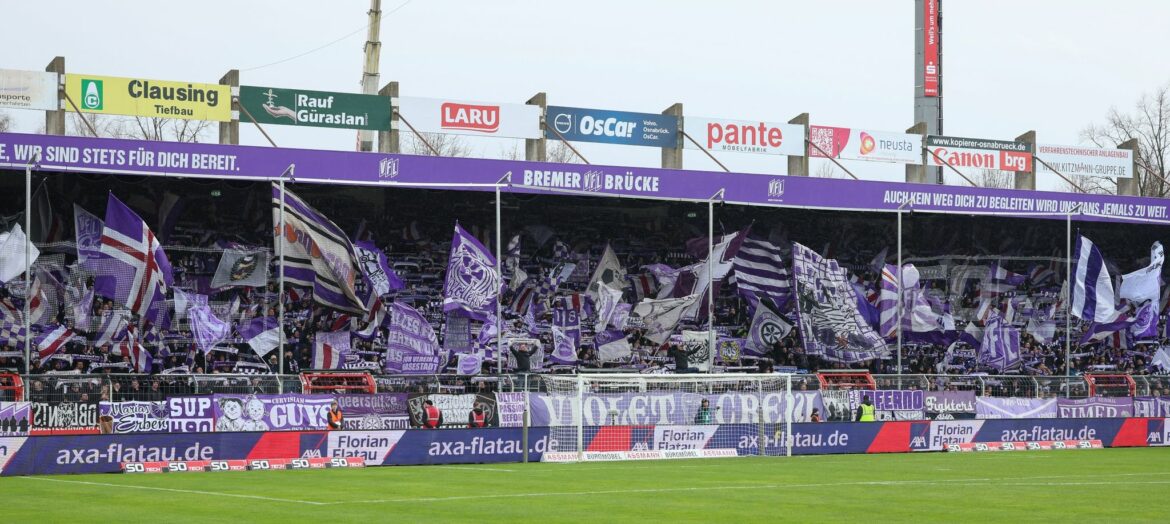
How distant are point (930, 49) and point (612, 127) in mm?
24580

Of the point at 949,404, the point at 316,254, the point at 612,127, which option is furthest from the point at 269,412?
the point at 949,404

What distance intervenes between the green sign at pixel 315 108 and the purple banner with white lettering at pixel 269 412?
911 centimetres

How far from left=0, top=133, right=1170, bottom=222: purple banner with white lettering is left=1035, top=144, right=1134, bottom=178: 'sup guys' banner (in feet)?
11.1

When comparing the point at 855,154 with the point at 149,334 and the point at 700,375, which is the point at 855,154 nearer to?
the point at 700,375

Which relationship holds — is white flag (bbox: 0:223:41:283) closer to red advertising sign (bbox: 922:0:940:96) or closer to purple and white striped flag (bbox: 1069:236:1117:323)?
purple and white striped flag (bbox: 1069:236:1117:323)

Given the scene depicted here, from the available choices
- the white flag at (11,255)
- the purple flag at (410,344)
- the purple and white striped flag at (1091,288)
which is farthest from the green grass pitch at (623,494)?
the purple and white striped flag at (1091,288)

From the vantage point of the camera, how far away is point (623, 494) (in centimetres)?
1897

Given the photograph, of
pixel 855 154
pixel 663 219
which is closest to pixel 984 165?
pixel 855 154

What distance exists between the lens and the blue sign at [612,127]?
37719 mm

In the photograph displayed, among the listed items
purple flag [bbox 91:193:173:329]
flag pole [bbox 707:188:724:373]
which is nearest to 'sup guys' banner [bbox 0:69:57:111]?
purple flag [bbox 91:193:173:329]

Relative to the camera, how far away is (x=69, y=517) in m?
15.4

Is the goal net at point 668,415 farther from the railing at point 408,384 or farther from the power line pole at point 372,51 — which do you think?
the power line pole at point 372,51

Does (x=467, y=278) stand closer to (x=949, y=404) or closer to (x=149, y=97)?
(x=149, y=97)

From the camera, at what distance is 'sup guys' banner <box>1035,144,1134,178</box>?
1810 inches
